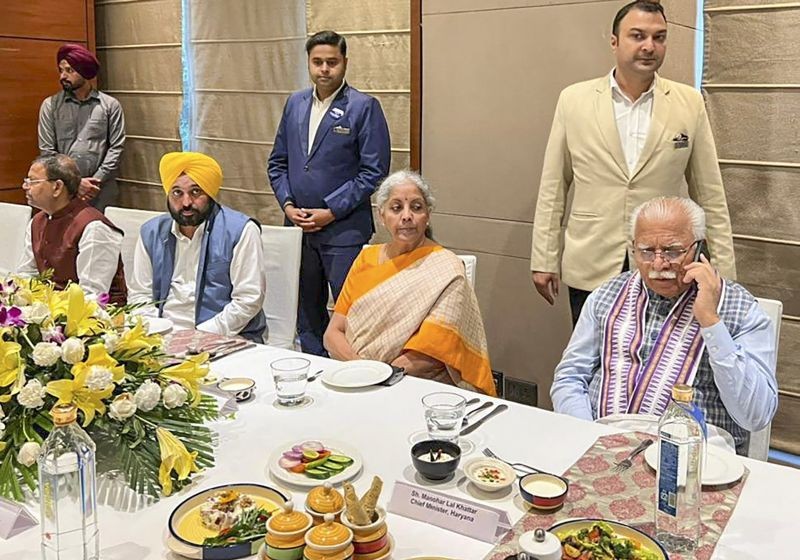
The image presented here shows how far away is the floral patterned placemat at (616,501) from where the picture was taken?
1225 millimetres

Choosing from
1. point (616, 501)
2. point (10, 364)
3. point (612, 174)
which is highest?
point (612, 174)

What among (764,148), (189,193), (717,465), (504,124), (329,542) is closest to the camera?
(329,542)

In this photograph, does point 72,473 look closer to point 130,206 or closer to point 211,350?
point 211,350

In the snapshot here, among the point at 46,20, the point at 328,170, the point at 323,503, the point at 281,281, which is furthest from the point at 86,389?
the point at 46,20

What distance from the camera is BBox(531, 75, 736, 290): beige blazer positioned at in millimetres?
2756

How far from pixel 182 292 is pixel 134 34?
3136 millimetres

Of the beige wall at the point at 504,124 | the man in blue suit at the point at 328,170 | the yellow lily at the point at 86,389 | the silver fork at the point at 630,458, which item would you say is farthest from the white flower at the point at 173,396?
the beige wall at the point at 504,124

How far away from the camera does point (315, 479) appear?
4.60 feet

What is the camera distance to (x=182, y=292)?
2.92 metres

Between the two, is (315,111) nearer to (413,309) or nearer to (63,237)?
(63,237)

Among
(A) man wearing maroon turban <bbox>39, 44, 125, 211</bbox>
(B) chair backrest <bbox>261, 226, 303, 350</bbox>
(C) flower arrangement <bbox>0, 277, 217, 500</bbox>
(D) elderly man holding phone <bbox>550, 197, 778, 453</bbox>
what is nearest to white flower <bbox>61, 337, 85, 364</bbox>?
(C) flower arrangement <bbox>0, 277, 217, 500</bbox>

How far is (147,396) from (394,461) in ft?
1.48

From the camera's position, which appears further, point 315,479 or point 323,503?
point 315,479

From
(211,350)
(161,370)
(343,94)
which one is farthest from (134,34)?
(161,370)
